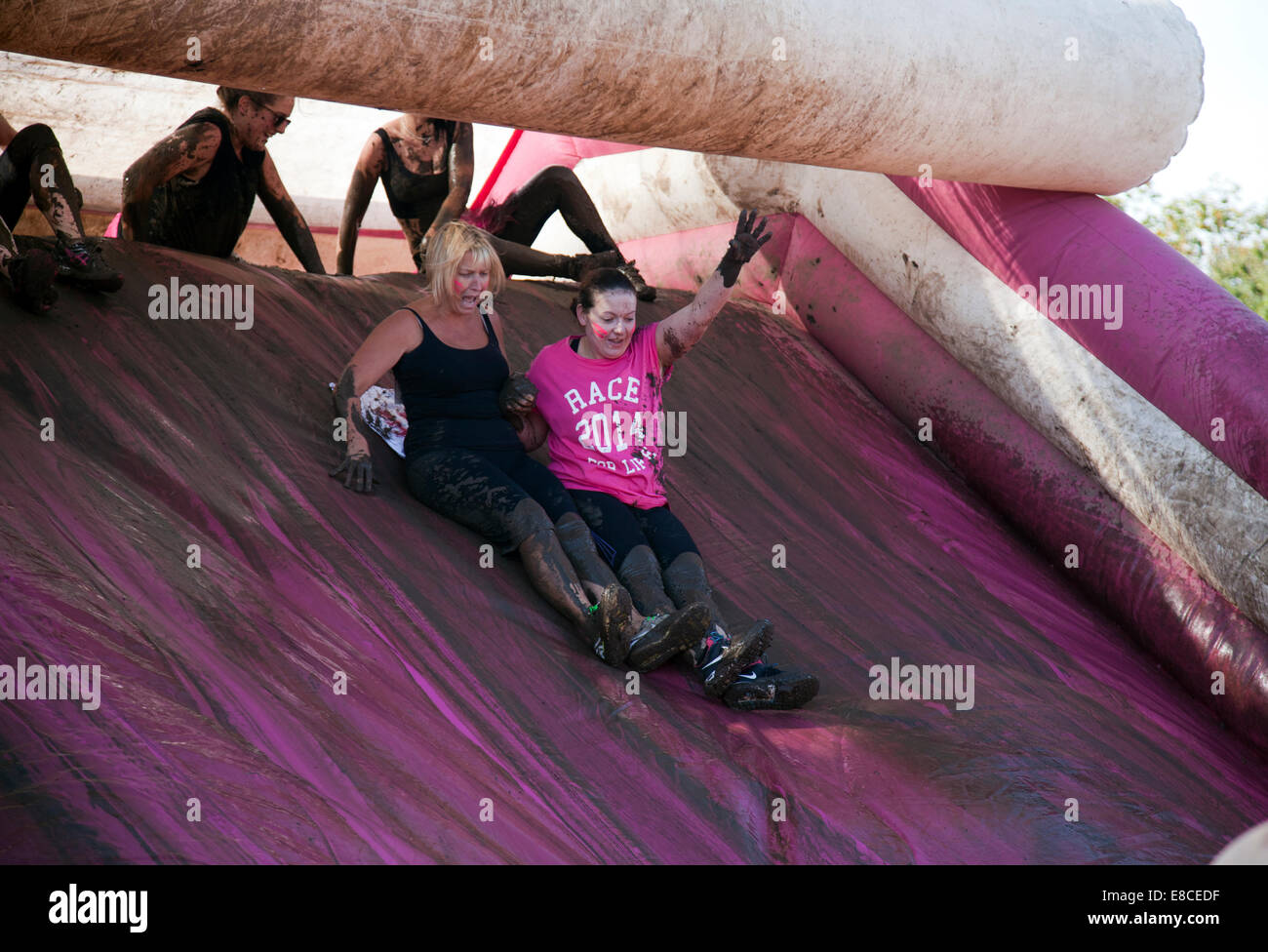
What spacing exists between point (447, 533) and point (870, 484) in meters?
1.86

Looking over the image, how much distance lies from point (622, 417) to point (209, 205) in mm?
1805

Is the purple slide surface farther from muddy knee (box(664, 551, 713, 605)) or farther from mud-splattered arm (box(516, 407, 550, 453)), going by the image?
mud-splattered arm (box(516, 407, 550, 453))

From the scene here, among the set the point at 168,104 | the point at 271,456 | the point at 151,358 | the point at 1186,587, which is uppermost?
the point at 168,104

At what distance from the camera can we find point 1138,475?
4414 millimetres

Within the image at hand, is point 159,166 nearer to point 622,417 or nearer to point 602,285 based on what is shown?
point 602,285

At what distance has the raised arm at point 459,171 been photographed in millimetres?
5176

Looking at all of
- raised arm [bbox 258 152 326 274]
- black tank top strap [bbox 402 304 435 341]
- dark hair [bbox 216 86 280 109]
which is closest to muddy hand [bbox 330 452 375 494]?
black tank top strap [bbox 402 304 435 341]

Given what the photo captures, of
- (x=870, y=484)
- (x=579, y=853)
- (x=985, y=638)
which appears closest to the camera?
A: (x=579, y=853)

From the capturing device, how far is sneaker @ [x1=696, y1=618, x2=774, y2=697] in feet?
10.6

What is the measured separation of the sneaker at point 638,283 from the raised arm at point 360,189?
1.20 metres

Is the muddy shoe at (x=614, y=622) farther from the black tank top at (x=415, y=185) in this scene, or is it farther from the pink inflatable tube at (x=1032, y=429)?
the black tank top at (x=415, y=185)

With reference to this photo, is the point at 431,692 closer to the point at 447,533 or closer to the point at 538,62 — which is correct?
the point at 447,533

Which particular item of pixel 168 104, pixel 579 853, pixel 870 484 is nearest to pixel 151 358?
pixel 579 853
